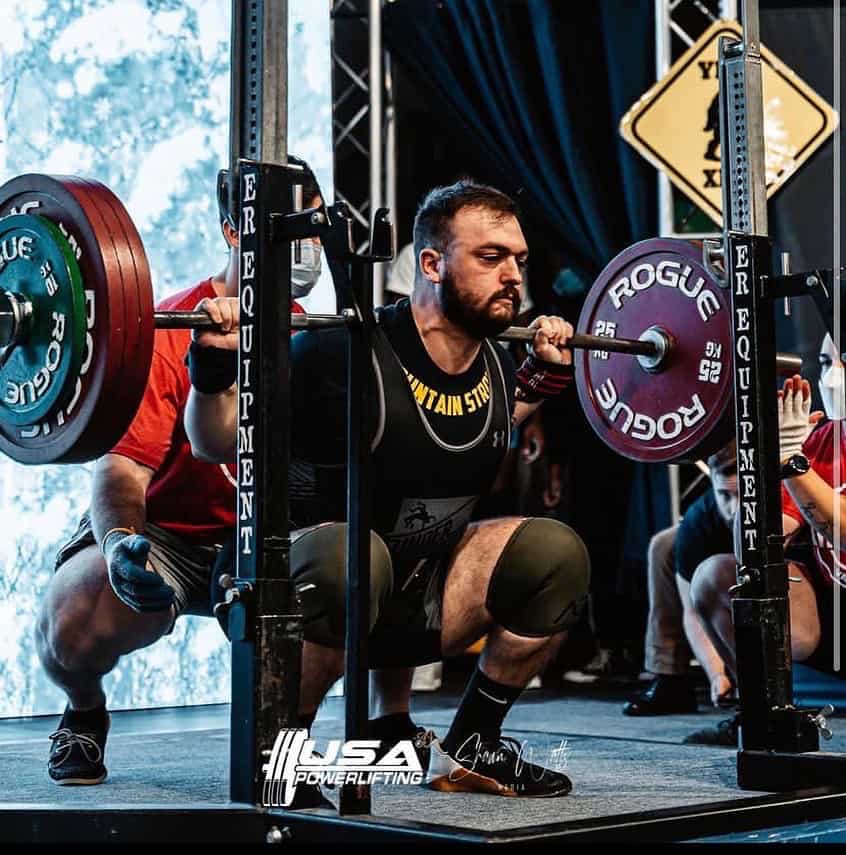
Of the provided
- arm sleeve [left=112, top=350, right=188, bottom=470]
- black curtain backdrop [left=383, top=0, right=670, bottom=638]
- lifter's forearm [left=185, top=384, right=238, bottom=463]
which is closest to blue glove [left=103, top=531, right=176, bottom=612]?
lifter's forearm [left=185, top=384, right=238, bottom=463]

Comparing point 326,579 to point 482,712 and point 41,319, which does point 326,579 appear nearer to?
point 482,712

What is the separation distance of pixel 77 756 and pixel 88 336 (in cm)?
100

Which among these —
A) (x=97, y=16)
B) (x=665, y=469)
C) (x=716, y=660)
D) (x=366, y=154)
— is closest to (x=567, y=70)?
(x=366, y=154)

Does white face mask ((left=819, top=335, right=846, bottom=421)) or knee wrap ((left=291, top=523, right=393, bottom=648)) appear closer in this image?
knee wrap ((left=291, top=523, right=393, bottom=648))

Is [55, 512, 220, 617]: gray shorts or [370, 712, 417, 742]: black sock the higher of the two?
[55, 512, 220, 617]: gray shorts

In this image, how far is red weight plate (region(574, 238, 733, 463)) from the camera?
3.27 m

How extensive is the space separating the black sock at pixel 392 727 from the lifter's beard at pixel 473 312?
837 mm

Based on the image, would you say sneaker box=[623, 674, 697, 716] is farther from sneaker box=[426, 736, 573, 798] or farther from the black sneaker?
the black sneaker

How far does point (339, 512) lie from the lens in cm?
300

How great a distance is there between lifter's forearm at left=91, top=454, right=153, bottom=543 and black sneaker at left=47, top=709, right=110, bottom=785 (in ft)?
1.32

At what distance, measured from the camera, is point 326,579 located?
8.80 feet

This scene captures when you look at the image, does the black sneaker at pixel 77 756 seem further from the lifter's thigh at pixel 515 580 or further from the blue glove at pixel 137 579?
the lifter's thigh at pixel 515 580

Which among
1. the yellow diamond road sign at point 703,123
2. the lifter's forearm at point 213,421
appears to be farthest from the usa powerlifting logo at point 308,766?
the yellow diamond road sign at point 703,123

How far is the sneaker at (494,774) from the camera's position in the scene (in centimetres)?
283
